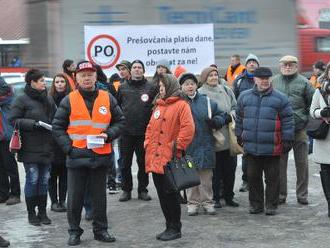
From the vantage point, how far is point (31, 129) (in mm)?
7691

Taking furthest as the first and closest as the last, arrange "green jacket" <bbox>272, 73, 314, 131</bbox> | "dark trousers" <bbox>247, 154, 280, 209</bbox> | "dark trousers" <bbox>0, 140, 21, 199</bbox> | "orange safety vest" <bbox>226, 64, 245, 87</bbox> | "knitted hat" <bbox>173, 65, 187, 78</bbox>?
"orange safety vest" <bbox>226, 64, 245, 87</bbox> < "knitted hat" <bbox>173, 65, 187, 78</bbox> < "dark trousers" <bbox>0, 140, 21, 199</bbox> < "green jacket" <bbox>272, 73, 314, 131</bbox> < "dark trousers" <bbox>247, 154, 280, 209</bbox>

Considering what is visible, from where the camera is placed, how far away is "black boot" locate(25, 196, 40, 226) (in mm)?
7781

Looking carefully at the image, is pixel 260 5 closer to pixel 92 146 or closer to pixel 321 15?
pixel 92 146

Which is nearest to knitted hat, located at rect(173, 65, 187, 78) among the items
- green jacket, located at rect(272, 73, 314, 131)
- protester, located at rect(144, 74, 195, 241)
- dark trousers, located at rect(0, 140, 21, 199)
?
green jacket, located at rect(272, 73, 314, 131)

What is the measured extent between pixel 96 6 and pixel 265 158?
6120 mm

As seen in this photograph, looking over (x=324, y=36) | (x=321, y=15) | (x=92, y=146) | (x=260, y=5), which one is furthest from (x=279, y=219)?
(x=321, y=15)

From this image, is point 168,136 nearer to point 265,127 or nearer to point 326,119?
point 265,127

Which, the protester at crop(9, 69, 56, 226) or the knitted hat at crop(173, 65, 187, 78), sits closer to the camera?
the protester at crop(9, 69, 56, 226)

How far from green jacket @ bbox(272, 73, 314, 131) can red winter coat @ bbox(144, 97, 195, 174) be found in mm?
1989

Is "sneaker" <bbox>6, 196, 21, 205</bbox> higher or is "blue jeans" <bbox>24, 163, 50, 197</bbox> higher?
"blue jeans" <bbox>24, 163, 50, 197</bbox>

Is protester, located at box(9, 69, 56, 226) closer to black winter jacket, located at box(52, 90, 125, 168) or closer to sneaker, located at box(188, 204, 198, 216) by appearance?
black winter jacket, located at box(52, 90, 125, 168)

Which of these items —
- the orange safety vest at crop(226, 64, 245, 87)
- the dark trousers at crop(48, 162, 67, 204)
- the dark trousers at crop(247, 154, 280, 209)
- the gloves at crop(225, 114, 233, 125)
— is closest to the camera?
the dark trousers at crop(247, 154, 280, 209)

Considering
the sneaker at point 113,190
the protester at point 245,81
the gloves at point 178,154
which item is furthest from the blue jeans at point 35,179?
the protester at point 245,81

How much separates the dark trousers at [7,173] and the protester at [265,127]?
3.17 metres
